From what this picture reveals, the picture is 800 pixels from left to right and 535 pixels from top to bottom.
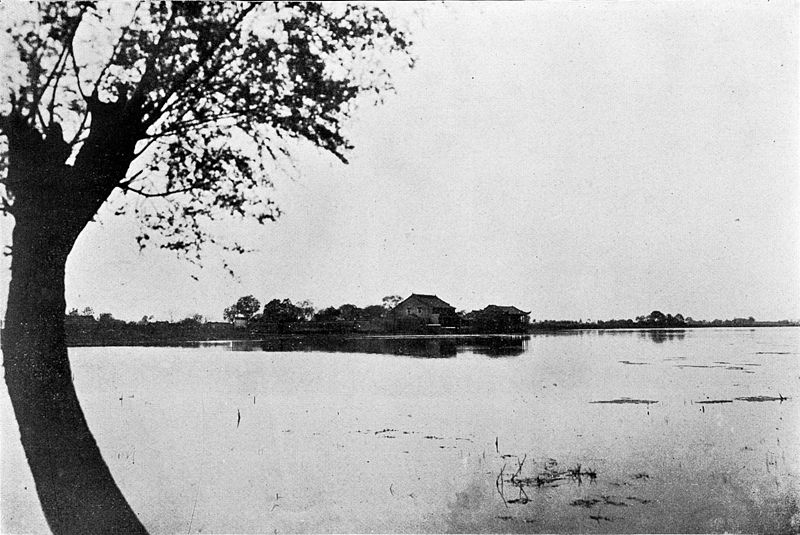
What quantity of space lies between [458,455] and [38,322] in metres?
5.86

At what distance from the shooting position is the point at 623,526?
6281mm

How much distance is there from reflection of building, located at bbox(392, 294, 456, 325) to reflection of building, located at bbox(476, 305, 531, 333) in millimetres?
521

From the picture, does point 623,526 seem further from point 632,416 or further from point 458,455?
point 632,416

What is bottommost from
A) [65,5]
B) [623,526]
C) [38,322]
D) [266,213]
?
[623,526]

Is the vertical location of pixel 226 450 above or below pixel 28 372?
below

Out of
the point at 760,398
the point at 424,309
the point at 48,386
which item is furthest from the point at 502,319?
the point at 760,398

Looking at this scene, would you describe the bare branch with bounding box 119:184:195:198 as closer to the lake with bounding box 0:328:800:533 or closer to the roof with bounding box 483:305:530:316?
the lake with bounding box 0:328:800:533

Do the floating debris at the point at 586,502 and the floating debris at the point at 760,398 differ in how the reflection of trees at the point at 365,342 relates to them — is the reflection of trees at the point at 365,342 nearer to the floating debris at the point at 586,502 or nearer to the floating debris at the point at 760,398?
the floating debris at the point at 586,502

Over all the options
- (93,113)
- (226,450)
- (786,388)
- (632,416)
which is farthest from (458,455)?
(786,388)

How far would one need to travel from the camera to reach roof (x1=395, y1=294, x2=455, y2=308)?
8586 millimetres

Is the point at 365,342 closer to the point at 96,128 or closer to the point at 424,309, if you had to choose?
the point at 424,309

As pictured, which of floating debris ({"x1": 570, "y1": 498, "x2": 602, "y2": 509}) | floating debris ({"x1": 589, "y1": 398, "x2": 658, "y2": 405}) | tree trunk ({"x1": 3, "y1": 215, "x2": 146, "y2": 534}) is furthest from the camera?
floating debris ({"x1": 589, "y1": 398, "x2": 658, "y2": 405})

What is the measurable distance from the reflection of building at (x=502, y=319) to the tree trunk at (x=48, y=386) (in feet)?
18.7

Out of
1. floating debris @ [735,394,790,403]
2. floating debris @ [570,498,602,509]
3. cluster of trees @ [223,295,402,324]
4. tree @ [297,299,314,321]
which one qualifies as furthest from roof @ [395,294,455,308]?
floating debris @ [735,394,790,403]
